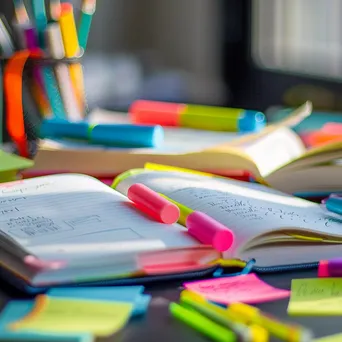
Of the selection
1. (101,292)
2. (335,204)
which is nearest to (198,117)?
(335,204)

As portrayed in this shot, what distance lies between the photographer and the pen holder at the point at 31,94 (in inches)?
49.9

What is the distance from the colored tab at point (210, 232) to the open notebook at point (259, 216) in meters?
0.02

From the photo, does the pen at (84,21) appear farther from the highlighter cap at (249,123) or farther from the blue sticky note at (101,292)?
the blue sticky note at (101,292)

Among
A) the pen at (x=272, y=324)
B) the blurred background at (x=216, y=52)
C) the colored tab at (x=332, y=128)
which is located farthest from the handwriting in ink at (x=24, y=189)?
the blurred background at (x=216, y=52)

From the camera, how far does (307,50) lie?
2.09 metres

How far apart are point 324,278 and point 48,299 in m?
0.26

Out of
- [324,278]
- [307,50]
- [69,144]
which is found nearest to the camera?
[324,278]

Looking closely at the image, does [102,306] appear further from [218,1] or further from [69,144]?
[218,1]

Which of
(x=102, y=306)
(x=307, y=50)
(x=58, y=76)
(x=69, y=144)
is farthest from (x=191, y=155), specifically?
(x=307, y=50)

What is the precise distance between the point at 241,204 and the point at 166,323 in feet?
0.81

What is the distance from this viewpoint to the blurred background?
2.01 metres

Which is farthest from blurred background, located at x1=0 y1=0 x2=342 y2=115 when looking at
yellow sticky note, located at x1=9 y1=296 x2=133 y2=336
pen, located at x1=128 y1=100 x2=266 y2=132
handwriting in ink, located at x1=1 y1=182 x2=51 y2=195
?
yellow sticky note, located at x1=9 y1=296 x2=133 y2=336

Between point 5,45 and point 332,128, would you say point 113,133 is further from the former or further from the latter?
point 332,128

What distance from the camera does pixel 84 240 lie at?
75cm
